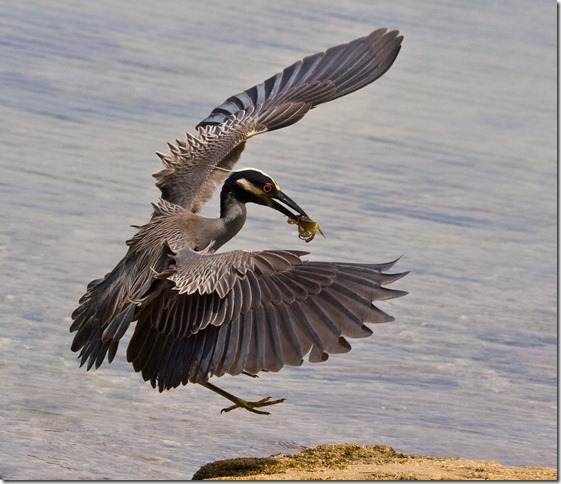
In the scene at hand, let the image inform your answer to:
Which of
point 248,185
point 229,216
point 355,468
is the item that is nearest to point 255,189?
point 248,185

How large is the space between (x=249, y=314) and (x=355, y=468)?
980mm

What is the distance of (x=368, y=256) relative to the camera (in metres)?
11.1

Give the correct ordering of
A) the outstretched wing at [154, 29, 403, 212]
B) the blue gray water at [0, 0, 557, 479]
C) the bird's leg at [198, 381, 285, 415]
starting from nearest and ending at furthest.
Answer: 1. the bird's leg at [198, 381, 285, 415]
2. the blue gray water at [0, 0, 557, 479]
3. the outstretched wing at [154, 29, 403, 212]

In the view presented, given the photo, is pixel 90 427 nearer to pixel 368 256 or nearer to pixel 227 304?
pixel 227 304

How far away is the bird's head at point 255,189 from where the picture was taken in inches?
334

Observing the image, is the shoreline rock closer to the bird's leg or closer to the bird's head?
the bird's leg

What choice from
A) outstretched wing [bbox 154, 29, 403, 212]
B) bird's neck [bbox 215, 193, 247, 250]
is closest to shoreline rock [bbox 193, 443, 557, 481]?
bird's neck [bbox 215, 193, 247, 250]

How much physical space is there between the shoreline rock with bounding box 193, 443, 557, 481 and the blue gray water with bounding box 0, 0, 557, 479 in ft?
2.11

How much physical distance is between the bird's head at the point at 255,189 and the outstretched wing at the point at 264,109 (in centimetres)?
34

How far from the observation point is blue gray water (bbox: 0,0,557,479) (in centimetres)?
841

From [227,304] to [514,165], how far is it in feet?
27.7

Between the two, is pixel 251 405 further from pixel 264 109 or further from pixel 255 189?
pixel 264 109

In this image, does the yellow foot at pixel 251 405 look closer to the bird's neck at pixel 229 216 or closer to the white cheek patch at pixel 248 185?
the bird's neck at pixel 229 216

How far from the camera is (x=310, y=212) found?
39.2 ft
